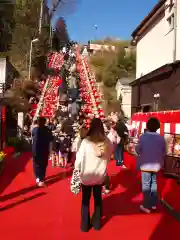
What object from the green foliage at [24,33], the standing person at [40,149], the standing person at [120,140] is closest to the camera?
the standing person at [40,149]

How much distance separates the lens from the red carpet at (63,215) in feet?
16.6

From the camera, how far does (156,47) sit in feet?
64.1

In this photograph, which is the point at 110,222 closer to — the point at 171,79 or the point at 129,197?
the point at 129,197

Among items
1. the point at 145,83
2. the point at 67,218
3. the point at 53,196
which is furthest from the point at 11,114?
the point at 67,218

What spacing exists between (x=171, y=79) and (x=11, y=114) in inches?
335

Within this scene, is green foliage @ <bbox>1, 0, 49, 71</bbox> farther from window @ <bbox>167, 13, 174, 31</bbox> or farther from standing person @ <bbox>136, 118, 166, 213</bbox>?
standing person @ <bbox>136, 118, 166, 213</bbox>

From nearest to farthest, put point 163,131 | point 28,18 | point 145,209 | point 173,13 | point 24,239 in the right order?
point 24,239 < point 145,209 < point 163,131 < point 173,13 < point 28,18

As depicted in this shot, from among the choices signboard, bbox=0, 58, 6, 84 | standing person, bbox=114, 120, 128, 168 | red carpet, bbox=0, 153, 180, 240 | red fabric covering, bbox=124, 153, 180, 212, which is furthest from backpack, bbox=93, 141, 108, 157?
signboard, bbox=0, 58, 6, 84

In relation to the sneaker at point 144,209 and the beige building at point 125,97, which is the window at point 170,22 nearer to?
the sneaker at point 144,209

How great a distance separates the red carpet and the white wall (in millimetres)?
10136

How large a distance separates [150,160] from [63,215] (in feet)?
5.84

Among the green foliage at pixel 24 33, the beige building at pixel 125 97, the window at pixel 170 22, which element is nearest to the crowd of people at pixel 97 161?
the window at pixel 170 22

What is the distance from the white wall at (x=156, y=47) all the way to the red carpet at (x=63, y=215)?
33.3ft

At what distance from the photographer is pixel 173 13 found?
16.2 metres
